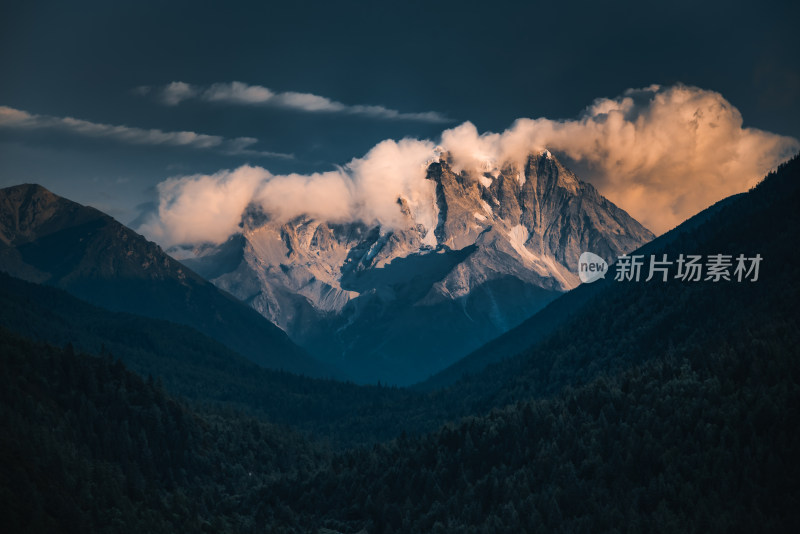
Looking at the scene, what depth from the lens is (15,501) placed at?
198m

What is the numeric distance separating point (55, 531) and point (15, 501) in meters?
10.6

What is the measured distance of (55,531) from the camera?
198m
